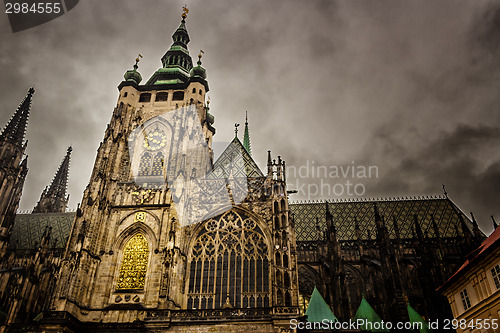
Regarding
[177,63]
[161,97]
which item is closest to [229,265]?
[161,97]

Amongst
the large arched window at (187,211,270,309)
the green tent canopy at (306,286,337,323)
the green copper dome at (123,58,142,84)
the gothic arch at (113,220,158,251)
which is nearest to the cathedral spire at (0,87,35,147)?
the green copper dome at (123,58,142,84)

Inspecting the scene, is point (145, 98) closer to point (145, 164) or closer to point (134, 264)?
point (145, 164)

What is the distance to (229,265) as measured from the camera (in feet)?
78.3

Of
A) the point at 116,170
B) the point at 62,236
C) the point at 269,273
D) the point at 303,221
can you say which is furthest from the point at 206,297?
the point at 62,236

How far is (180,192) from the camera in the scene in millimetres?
26078

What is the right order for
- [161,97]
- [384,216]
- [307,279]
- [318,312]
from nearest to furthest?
1. [318,312]
2. [307,279]
3. [161,97]
4. [384,216]

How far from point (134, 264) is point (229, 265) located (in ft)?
18.8

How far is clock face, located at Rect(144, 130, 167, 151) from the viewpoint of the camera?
29.4 m

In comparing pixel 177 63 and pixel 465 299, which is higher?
pixel 177 63

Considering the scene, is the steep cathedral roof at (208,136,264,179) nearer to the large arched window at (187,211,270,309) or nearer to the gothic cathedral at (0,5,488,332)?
the gothic cathedral at (0,5,488,332)

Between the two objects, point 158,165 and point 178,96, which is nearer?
point 158,165

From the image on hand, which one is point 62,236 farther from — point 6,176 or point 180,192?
point 180,192

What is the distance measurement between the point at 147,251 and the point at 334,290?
37.0 feet

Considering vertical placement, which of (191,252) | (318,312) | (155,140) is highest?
(155,140)
